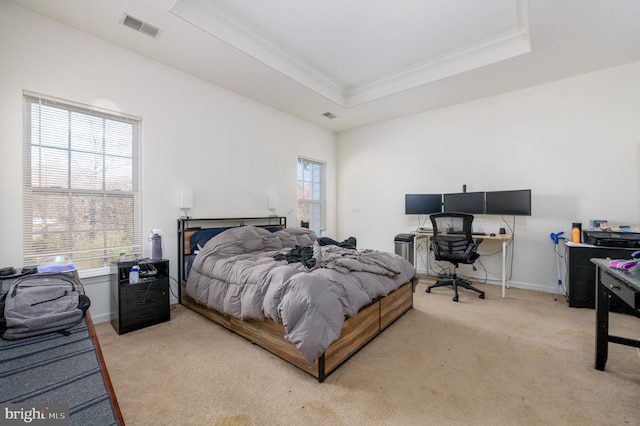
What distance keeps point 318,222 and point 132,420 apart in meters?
4.49

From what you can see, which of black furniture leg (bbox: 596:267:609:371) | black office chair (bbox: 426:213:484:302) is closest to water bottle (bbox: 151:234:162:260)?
black office chair (bbox: 426:213:484:302)

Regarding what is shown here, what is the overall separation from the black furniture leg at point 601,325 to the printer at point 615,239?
172cm

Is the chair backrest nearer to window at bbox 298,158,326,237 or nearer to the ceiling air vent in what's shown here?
window at bbox 298,158,326,237

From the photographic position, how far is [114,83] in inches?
116

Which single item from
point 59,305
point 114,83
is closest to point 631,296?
point 59,305

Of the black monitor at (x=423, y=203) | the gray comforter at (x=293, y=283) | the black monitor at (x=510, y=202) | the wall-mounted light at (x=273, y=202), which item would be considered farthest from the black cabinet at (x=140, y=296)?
the black monitor at (x=510, y=202)

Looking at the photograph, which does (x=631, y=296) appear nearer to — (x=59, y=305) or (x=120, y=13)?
(x=59, y=305)

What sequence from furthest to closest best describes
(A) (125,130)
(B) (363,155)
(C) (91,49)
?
(B) (363,155) → (A) (125,130) → (C) (91,49)

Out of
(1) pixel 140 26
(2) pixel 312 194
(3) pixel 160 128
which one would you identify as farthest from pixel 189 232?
(2) pixel 312 194

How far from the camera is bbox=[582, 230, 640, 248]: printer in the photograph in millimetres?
2998

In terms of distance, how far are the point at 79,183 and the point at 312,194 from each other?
12.1 feet

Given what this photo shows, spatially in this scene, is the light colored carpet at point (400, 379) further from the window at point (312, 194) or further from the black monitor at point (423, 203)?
the window at point (312, 194)

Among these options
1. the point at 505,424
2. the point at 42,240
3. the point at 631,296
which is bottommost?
the point at 505,424

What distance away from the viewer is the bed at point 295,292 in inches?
73.7
